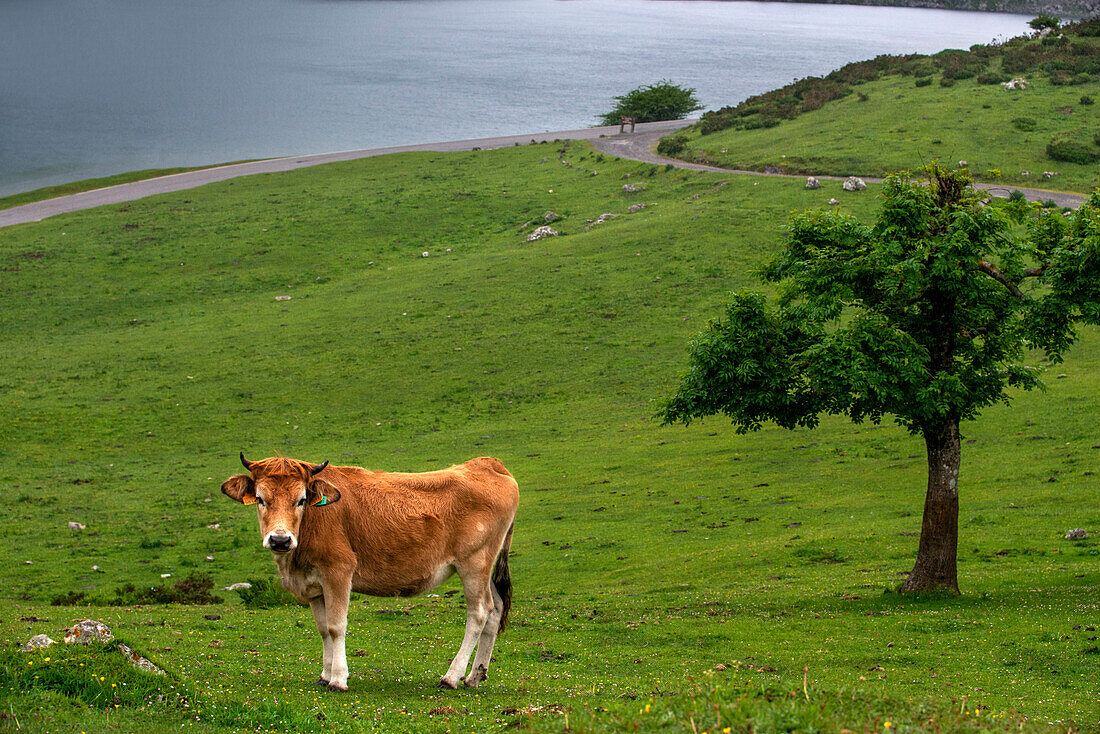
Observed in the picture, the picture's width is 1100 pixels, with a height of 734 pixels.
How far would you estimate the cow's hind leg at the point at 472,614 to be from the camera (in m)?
11.7

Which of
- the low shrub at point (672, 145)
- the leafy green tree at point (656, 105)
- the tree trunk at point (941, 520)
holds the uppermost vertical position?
the leafy green tree at point (656, 105)

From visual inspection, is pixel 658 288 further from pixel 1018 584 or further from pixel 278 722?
pixel 278 722

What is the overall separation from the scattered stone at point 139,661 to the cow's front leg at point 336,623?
6.46 feet

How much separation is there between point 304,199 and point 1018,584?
228ft

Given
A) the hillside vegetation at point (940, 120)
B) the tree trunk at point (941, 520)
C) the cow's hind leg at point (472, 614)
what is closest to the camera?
the cow's hind leg at point (472, 614)

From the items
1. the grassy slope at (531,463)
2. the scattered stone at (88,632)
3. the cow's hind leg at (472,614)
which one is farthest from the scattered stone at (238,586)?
the cow's hind leg at (472,614)

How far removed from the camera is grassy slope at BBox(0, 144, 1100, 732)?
13836 millimetres

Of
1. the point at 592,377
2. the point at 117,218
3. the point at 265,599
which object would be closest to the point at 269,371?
the point at 592,377

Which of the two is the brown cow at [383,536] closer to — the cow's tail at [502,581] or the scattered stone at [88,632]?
the cow's tail at [502,581]

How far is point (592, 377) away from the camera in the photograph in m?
42.2

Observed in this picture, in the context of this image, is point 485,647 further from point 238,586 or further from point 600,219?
point 600,219

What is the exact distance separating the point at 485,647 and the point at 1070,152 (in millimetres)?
63478

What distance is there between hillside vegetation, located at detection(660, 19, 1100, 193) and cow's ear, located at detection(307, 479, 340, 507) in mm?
59959

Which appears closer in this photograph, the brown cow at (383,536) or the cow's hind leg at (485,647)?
the brown cow at (383,536)
